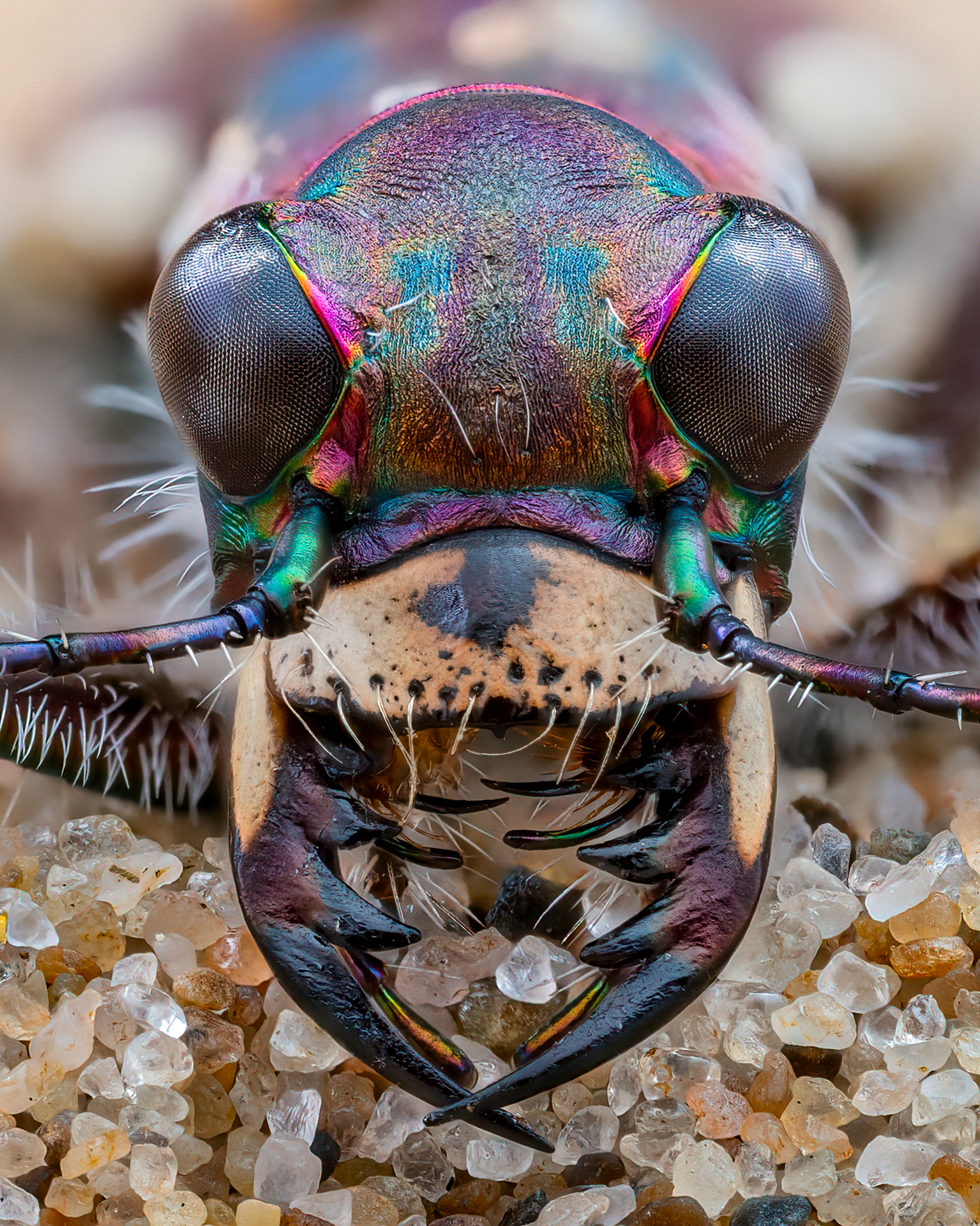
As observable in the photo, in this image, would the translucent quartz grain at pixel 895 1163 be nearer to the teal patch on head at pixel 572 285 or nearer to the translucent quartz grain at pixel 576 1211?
the translucent quartz grain at pixel 576 1211

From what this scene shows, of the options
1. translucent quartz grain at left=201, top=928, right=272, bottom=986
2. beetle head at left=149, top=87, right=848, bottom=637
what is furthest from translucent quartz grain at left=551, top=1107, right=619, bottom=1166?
beetle head at left=149, top=87, right=848, bottom=637

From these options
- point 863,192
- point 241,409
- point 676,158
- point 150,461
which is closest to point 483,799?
point 241,409

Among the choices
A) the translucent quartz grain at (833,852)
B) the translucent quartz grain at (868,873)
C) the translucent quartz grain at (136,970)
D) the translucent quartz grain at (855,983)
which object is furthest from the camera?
the translucent quartz grain at (833,852)

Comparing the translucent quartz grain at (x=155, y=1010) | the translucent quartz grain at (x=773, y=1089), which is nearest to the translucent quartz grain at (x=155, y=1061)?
the translucent quartz grain at (x=155, y=1010)

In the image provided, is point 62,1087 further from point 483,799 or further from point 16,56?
point 16,56

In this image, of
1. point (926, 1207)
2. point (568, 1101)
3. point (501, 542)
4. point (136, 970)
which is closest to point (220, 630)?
point (501, 542)

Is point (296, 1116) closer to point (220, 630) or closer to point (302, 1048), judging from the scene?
point (302, 1048)
